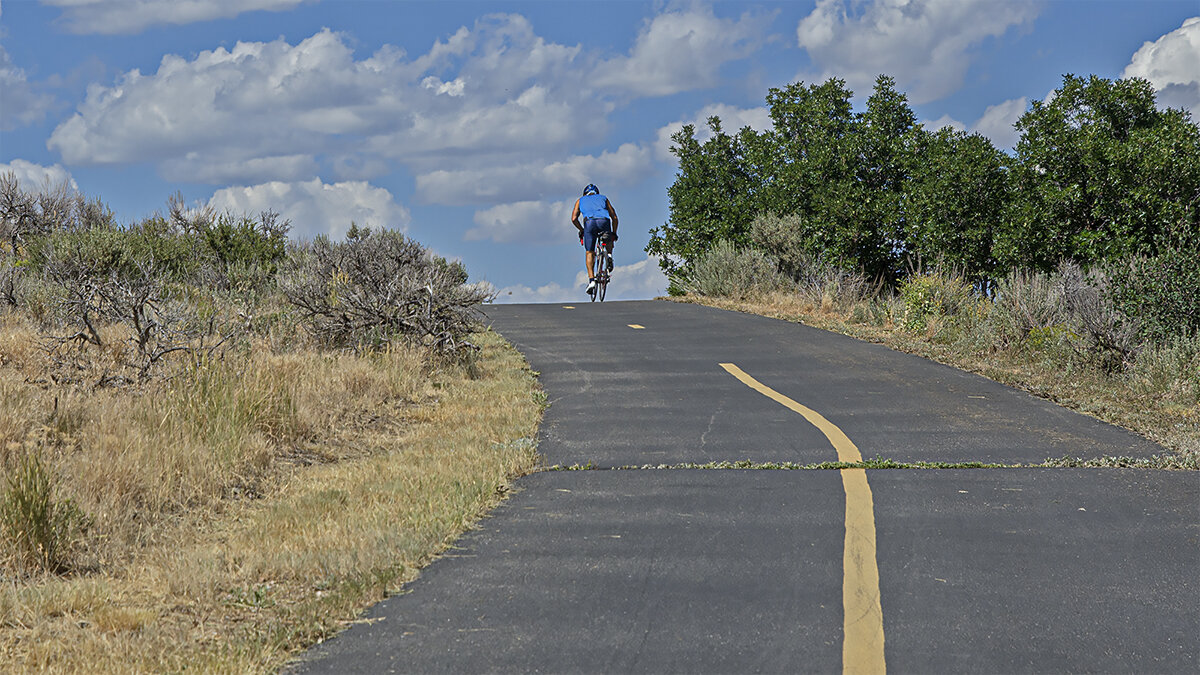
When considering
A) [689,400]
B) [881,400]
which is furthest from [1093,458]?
[689,400]

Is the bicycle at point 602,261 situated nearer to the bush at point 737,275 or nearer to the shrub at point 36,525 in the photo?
the bush at point 737,275

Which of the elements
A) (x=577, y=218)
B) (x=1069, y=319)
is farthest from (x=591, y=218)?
(x=1069, y=319)

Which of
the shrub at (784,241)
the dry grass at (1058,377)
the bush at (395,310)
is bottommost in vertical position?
the dry grass at (1058,377)

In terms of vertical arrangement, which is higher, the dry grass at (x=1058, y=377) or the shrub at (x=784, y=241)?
the shrub at (x=784, y=241)

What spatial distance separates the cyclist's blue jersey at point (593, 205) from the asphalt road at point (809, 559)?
50.9 ft

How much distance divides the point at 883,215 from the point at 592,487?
24556 mm

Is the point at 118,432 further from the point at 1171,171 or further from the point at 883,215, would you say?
the point at 883,215

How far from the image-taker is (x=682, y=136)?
4275 cm

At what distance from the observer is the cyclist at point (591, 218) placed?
87.7 feet

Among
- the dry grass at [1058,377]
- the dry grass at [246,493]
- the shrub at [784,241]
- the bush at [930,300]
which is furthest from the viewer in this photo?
the shrub at [784,241]

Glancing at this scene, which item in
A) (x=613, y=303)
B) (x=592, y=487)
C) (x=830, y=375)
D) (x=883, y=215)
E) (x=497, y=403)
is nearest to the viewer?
(x=592, y=487)

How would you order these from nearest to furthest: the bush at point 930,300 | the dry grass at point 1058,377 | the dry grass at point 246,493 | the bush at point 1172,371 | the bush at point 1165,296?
1. the dry grass at point 246,493
2. the dry grass at point 1058,377
3. the bush at point 1172,371
4. the bush at point 1165,296
5. the bush at point 930,300

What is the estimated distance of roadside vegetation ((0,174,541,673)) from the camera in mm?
5652

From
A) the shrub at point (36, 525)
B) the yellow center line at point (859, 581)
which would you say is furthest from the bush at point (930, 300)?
the shrub at point (36, 525)
